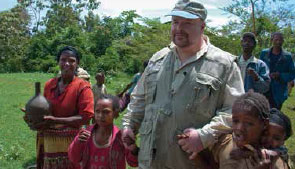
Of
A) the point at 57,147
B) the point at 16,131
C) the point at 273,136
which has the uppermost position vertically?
the point at 273,136

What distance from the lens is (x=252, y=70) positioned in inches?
219

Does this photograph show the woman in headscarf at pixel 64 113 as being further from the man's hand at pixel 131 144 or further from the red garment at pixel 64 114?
the man's hand at pixel 131 144

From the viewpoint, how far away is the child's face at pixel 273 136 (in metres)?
2.57

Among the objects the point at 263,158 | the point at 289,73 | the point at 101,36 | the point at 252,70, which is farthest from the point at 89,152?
the point at 101,36

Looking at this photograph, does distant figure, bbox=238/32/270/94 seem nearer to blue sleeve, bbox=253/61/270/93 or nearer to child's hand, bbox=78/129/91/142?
blue sleeve, bbox=253/61/270/93

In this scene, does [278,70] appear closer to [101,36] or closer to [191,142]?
[191,142]

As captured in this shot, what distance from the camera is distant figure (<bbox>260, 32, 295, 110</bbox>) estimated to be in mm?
6613

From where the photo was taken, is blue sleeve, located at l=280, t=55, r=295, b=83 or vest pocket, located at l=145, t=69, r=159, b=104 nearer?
vest pocket, located at l=145, t=69, r=159, b=104

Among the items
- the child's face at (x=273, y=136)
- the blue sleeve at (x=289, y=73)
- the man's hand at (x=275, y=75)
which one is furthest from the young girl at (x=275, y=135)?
the blue sleeve at (x=289, y=73)

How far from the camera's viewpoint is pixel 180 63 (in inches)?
126

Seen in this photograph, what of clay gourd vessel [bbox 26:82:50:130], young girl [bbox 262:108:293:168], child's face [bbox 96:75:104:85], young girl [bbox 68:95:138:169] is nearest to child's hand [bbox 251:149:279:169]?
young girl [bbox 262:108:293:168]

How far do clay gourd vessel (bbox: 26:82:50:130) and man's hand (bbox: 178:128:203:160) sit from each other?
176 centimetres

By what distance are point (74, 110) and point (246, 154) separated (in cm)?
230

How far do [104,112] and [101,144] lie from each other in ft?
0.90
